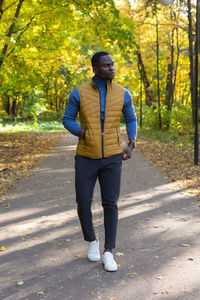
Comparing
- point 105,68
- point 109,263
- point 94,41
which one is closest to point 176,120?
point 94,41

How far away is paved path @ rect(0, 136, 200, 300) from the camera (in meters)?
3.41

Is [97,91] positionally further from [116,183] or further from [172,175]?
[172,175]

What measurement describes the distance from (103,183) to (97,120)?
650 mm

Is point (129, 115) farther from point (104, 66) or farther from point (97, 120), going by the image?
point (104, 66)

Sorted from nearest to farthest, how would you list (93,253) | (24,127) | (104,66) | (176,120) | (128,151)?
(104,66), (128,151), (93,253), (176,120), (24,127)

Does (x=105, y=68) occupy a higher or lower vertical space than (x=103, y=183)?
higher

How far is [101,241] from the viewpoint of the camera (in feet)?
15.8

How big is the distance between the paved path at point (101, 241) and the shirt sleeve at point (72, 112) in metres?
1.40

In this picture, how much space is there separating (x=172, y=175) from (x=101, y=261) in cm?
595

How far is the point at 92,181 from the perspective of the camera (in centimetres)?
396

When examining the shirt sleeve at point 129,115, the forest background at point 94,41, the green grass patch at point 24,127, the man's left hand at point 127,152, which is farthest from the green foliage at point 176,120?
the man's left hand at point 127,152

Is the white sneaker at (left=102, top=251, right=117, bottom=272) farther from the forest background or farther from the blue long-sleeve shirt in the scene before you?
the forest background

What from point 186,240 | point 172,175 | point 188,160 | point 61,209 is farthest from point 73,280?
point 188,160

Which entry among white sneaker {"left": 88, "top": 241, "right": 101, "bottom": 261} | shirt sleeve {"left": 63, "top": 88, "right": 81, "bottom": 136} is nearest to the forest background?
white sneaker {"left": 88, "top": 241, "right": 101, "bottom": 261}
